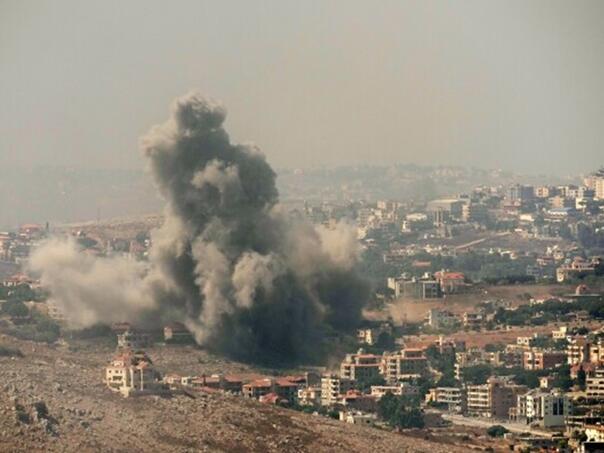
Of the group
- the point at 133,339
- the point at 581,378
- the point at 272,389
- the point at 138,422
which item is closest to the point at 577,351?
the point at 581,378

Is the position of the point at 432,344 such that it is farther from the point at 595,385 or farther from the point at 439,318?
the point at 595,385

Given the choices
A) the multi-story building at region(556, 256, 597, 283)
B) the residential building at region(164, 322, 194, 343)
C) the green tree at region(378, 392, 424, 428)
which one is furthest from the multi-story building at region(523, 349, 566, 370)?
the multi-story building at region(556, 256, 597, 283)

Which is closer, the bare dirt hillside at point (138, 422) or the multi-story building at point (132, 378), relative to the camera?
the bare dirt hillside at point (138, 422)

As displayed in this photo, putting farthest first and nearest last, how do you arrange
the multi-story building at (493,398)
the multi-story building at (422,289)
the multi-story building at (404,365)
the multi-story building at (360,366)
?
the multi-story building at (422,289)
the multi-story building at (404,365)
the multi-story building at (360,366)
the multi-story building at (493,398)

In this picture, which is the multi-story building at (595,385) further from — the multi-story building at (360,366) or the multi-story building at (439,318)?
the multi-story building at (439,318)

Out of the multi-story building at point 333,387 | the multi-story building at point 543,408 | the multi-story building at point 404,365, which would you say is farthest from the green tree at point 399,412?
the multi-story building at point 404,365

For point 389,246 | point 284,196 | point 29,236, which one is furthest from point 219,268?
point 284,196

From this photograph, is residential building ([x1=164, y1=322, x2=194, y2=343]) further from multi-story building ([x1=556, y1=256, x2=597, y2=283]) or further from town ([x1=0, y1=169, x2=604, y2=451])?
multi-story building ([x1=556, y1=256, x2=597, y2=283])
